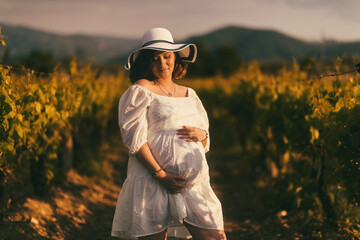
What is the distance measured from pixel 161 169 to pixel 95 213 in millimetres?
3132

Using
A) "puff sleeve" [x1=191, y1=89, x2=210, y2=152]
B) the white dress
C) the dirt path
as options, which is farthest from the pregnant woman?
the dirt path

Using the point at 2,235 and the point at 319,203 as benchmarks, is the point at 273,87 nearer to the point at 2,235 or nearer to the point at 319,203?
the point at 319,203

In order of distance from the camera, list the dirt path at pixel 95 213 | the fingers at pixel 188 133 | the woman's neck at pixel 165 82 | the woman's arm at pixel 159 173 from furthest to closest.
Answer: the dirt path at pixel 95 213 → the woman's neck at pixel 165 82 → the fingers at pixel 188 133 → the woman's arm at pixel 159 173

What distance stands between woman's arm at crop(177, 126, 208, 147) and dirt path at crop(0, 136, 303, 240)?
2.18m

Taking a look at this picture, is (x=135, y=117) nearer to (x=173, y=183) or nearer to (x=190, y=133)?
(x=190, y=133)

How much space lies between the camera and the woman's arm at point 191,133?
8.07 feet

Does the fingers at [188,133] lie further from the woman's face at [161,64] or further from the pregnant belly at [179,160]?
the woman's face at [161,64]

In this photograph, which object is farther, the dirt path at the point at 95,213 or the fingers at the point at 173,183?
the dirt path at the point at 95,213

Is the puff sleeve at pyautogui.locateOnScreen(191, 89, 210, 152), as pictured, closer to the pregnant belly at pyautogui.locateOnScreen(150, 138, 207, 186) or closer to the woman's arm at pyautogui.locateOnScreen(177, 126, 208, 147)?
the woman's arm at pyautogui.locateOnScreen(177, 126, 208, 147)

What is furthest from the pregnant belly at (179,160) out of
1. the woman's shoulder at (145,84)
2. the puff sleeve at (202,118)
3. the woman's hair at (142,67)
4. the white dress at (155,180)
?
the woman's hair at (142,67)

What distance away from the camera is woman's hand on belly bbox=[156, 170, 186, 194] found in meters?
2.34

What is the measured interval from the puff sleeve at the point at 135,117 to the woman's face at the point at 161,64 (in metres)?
0.20

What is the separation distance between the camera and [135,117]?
238 cm

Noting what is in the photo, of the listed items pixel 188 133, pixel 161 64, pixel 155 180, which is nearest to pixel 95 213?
pixel 155 180
